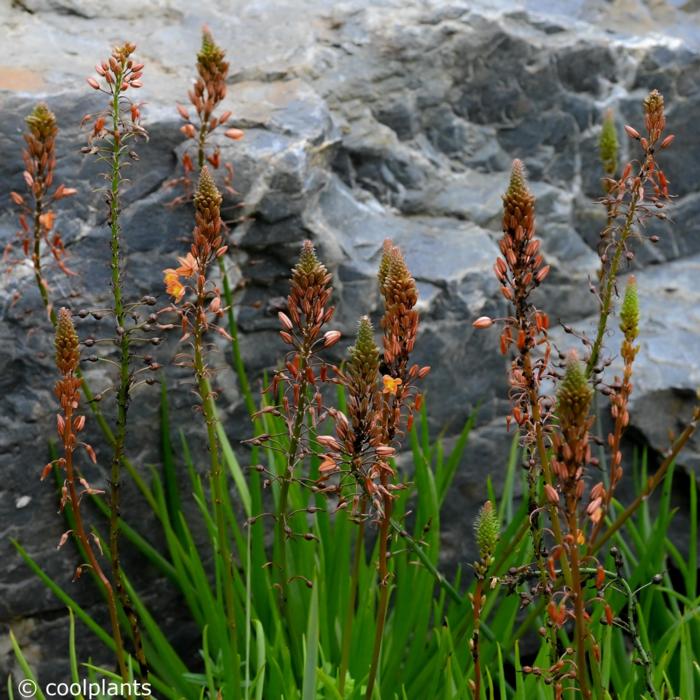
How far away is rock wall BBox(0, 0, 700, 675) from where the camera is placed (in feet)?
10.5

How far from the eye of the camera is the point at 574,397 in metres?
1.45

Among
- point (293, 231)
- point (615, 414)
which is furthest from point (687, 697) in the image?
point (293, 231)

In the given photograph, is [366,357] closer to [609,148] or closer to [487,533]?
[487,533]

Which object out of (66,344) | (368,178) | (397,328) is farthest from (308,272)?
(368,178)

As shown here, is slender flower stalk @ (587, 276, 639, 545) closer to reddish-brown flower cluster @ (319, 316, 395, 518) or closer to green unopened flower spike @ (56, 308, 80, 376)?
reddish-brown flower cluster @ (319, 316, 395, 518)

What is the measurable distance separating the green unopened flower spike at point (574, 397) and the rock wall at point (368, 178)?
199cm

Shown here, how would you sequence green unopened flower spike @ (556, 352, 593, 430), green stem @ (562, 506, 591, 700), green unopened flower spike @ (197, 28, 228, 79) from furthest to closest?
green unopened flower spike @ (197, 28, 228, 79)
green stem @ (562, 506, 591, 700)
green unopened flower spike @ (556, 352, 593, 430)

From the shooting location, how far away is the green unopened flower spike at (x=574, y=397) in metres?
1.44

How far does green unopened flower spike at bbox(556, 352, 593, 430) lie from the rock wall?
1.99 metres

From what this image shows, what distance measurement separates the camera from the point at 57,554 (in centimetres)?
321

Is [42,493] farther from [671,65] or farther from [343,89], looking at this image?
[671,65]

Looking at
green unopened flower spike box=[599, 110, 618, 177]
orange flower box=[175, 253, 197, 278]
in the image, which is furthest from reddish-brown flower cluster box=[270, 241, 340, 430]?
green unopened flower spike box=[599, 110, 618, 177]

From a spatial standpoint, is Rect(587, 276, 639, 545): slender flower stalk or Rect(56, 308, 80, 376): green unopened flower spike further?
Rect(56, 308, 80, 376): green unopened flower spike

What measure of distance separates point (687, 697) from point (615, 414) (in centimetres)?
87
